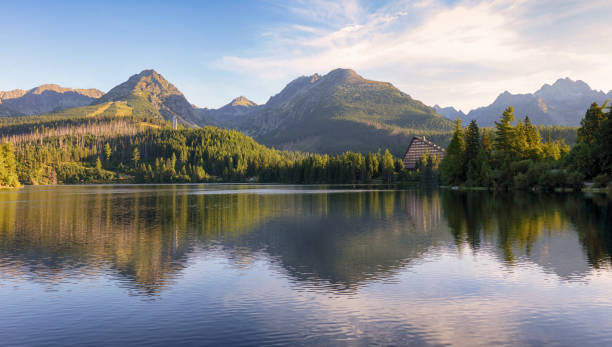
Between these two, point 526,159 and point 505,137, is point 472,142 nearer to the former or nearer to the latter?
point 505,137

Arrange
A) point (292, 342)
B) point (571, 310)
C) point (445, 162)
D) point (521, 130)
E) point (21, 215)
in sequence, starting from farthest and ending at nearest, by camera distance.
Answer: point (445, 162) < point (521, 130) < point (21, 215) < point (571, 310) < point (292, 342)

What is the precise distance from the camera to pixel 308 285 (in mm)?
24578

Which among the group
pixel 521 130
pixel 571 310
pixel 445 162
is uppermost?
pixel 521 130

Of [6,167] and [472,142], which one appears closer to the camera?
[472,142]

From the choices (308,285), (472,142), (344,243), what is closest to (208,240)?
(344,243)

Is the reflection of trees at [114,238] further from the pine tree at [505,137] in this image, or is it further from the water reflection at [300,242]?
the pine tree at [505,137]

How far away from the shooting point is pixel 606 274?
2633cm

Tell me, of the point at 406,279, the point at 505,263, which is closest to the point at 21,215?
the point at 406,279

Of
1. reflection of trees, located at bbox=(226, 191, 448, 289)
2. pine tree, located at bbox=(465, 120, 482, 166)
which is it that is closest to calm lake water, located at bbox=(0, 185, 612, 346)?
reflection of trees, located at bbox=(226, 191, 448, 289)

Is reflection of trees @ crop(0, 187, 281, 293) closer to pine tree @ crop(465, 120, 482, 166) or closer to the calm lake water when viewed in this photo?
the calm lake water

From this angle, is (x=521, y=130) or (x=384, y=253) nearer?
(x=384, y=253)

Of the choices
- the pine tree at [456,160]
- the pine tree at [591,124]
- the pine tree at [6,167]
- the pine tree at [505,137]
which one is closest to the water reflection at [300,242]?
the pine tree at [591,124]

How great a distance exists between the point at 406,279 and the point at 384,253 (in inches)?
326

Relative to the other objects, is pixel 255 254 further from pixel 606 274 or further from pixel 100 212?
pixel 100 212
